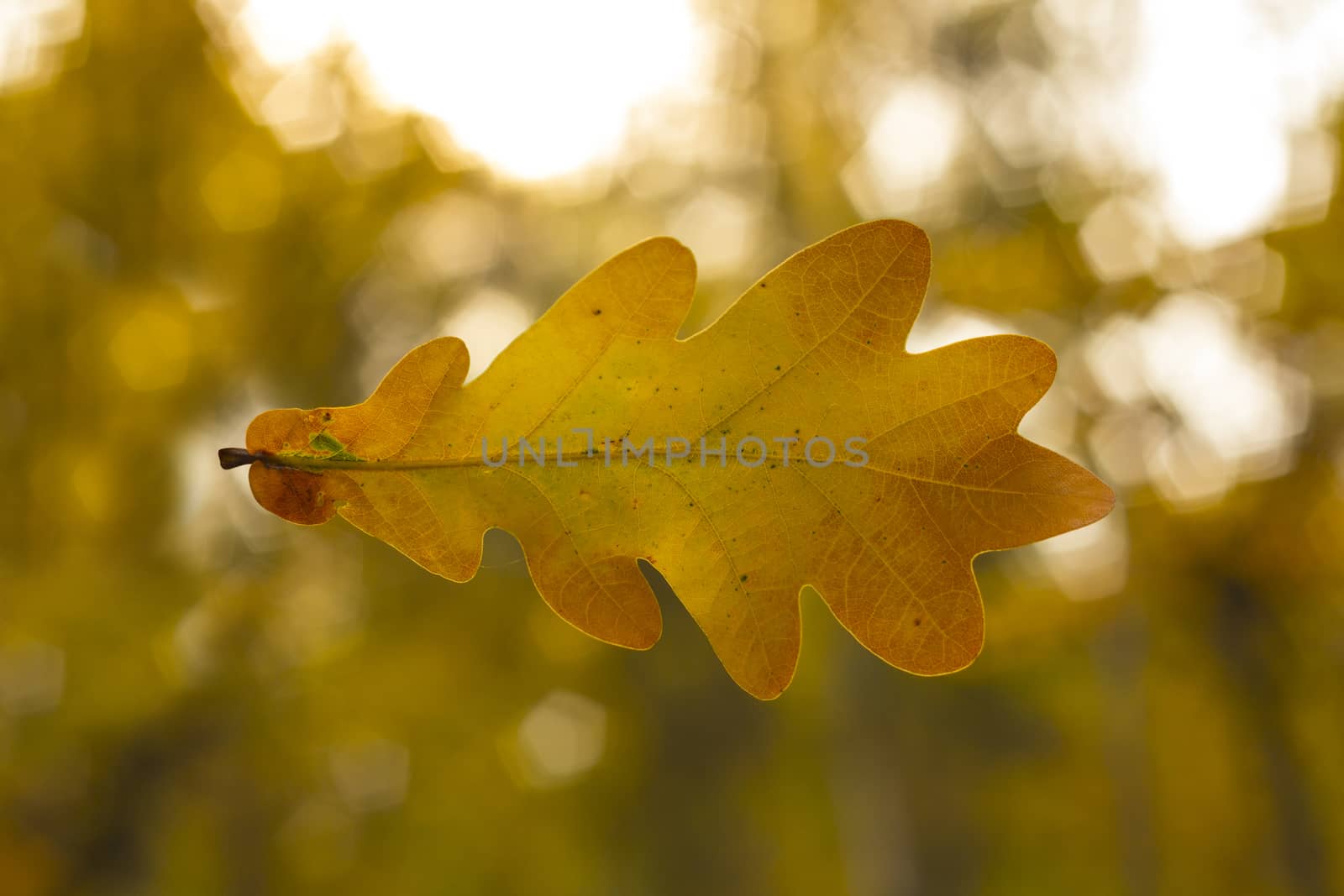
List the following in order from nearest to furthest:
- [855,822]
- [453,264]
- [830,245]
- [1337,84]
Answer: [830,245] → [1337,84] → [453,264] → [855,822]

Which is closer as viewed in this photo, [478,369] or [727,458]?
[727,458]

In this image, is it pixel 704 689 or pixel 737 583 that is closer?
pixel 737 583

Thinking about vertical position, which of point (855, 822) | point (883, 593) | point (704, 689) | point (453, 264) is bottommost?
point (855, 822)

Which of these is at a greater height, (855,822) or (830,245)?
(830,245)

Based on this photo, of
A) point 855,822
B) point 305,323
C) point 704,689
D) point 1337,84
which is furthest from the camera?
point 704,689

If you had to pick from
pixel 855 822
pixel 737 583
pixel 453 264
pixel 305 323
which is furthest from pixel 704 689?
pixel 737 583

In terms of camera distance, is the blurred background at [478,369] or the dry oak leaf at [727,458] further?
the blurred background at [478,369]

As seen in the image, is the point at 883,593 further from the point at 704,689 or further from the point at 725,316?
the point at 704,689

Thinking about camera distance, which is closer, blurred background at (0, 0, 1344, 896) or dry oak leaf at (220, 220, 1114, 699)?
dry oak leaf at (220, 220, 1114, 699)
